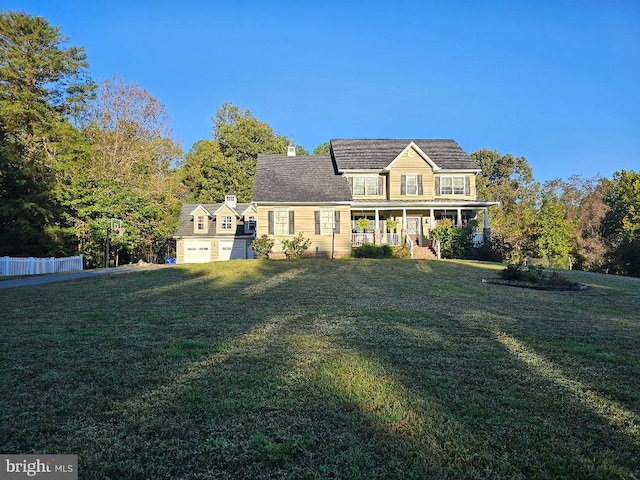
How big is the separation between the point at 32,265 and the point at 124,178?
589 inches

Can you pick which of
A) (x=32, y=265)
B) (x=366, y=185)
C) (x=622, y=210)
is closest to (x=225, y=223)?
(x=366, y=185)

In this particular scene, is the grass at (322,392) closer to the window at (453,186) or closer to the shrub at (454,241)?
the shrub at (454,241)

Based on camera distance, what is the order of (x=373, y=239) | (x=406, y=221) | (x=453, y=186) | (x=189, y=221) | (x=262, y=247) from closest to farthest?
(x=262, y=247) < (x=373, y=239) < (x=406, y=221) < (x=453, y=186) < (x=189, y=221)

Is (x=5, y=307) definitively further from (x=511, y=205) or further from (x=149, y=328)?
(x=511, y=205)

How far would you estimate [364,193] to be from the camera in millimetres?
27453

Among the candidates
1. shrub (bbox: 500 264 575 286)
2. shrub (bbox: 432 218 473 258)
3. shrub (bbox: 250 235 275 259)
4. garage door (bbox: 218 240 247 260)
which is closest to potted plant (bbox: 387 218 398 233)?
shrub (bbox: 432 218 473 258)

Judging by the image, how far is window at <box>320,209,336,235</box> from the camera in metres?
24.5

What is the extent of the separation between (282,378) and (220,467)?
1445 millimetres

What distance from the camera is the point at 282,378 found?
379 cm

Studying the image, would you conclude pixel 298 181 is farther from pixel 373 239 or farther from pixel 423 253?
pixel 423 253

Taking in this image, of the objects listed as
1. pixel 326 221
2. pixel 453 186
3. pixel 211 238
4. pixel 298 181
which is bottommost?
pixel 211 238

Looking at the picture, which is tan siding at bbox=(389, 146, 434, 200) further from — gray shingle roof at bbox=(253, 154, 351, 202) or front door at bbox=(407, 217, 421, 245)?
gray shingle roof at bbox=(253, 154, 351, 202)

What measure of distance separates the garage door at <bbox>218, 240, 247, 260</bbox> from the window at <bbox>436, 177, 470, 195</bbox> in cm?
1551

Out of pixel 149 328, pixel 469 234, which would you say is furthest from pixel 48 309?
pixel 469 234
